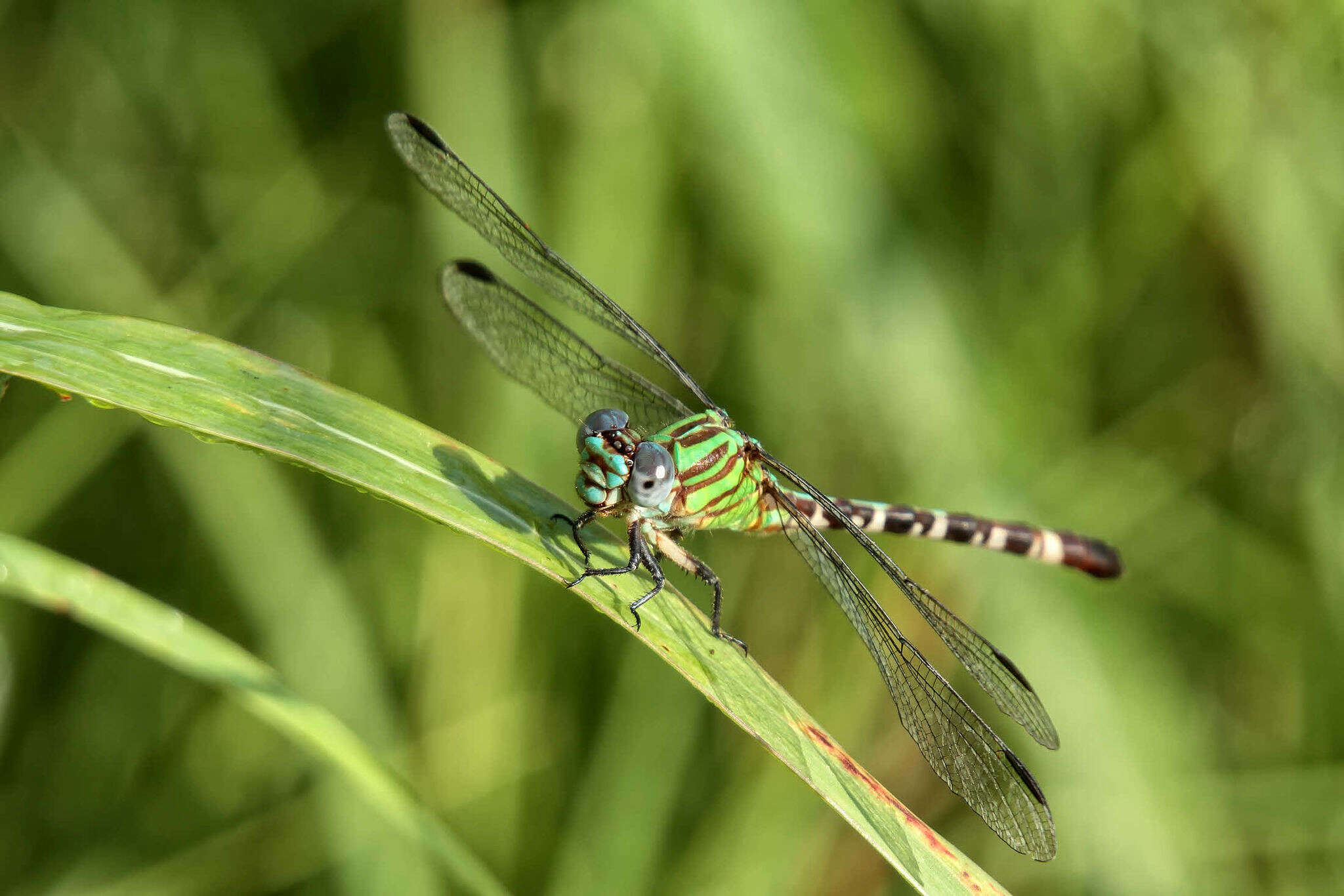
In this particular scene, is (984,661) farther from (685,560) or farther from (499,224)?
(499,224)

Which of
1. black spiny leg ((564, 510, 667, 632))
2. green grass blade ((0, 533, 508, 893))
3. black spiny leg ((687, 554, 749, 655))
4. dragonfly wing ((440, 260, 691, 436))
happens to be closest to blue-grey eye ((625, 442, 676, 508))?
black spiny leg ((564, 510, 667, 632))

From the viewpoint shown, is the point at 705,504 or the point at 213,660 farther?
the point at 705,504

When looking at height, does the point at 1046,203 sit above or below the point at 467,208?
above

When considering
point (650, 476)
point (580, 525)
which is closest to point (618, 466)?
point (650, 476)

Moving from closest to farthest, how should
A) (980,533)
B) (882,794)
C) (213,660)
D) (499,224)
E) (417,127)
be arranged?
(213,660), (882,794), (417,127), (499,224), (980,533)

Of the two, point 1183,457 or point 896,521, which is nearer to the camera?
point 896,521

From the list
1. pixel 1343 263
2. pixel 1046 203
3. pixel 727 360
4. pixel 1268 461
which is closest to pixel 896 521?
pixel 727 360

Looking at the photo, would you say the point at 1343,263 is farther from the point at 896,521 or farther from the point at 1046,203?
the point at 896,521
